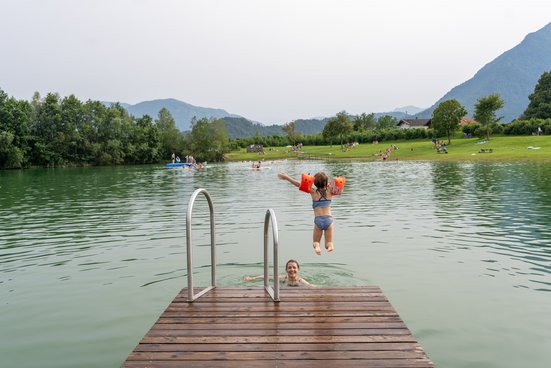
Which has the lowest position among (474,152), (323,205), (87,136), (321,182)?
(323,205)

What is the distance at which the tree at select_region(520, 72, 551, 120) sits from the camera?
11749 centimetres

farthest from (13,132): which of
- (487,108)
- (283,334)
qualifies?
(283,334)

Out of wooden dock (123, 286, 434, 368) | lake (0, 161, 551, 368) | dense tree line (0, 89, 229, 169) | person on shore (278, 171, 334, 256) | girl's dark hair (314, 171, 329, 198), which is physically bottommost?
lake (0, 161, 551, 368)

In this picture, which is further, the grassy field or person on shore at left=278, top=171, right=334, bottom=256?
the grassy field

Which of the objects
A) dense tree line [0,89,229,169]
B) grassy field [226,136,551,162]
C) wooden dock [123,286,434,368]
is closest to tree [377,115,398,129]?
grassy field [226,136,551,162]

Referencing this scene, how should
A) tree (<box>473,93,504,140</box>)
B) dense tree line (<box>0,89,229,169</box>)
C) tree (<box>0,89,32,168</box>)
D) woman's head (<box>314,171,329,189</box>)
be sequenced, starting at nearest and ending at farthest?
1. woman's head (<box>314,171,329,189</box>)
2. tree (<box>473,93,504,140</box>)
3. tree (<box>0,89,32,168</box>)
4. dense tree line (<box>0,89,229,169</box>)

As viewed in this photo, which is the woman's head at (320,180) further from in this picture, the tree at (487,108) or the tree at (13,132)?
the tree at (13,132)

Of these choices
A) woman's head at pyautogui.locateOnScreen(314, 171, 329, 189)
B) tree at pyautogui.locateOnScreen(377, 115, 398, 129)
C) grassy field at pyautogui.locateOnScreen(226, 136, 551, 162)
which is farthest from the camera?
tree at pyautogui.locateOnScreen(377, 115, 398, 129)

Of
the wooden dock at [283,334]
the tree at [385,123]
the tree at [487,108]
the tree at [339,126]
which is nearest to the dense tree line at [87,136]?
the tree at [339,126]

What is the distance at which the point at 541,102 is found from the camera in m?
121

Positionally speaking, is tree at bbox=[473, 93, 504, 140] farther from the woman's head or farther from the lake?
the woman's head

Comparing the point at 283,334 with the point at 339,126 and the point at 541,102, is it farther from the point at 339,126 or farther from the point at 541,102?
the point at 541,102

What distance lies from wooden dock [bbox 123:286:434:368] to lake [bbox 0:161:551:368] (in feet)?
4.58

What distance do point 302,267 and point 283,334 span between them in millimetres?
7323
